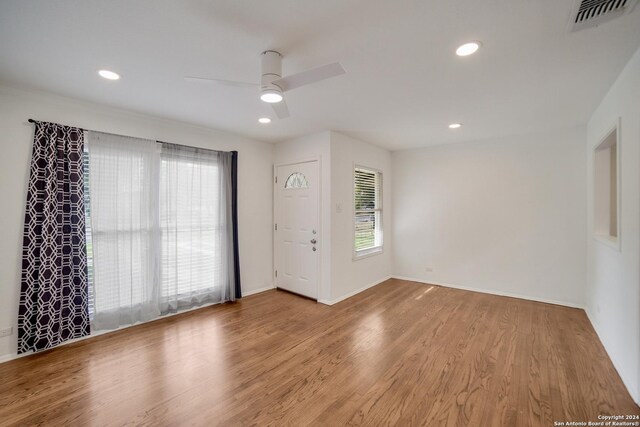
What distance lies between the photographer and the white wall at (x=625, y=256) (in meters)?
1.99

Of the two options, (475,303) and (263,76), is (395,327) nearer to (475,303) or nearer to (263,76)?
(475,303)

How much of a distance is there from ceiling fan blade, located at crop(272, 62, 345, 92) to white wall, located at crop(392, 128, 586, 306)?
385 centimetres

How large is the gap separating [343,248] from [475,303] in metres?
2.11

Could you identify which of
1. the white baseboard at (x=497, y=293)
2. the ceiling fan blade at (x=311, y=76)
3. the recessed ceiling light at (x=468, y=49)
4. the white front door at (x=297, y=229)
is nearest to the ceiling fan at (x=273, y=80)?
the ceiling fan blade at (x=311, y=76)

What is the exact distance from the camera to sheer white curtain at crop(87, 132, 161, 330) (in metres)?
3.02

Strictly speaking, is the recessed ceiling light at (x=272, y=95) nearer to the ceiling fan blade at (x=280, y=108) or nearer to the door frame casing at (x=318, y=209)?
the ceiling fan blade at (x=280, y=108)

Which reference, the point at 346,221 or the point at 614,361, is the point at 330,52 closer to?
the point at 346,221

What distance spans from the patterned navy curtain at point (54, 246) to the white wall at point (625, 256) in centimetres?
494

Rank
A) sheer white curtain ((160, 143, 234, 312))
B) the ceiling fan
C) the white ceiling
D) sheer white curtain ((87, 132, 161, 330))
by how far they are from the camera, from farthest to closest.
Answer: sheer white curtain ((160, 143, 234, 312))
sheer white curtain ((87, 132, 161, 330))
the ceiling fan
the white ceiling

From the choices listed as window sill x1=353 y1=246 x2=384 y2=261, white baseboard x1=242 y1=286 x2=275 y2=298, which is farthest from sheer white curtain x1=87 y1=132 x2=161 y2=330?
window sill x1=353 y1=246 x2=384 y2=261

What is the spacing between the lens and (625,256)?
2.21 metres

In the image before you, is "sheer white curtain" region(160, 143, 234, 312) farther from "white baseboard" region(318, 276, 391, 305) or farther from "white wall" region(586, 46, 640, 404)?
"white wall" region(586, 46, 640, 404)

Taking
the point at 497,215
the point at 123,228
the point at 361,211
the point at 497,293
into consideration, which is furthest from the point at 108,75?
A: the point at 497,293

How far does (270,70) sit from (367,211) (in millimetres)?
3419
